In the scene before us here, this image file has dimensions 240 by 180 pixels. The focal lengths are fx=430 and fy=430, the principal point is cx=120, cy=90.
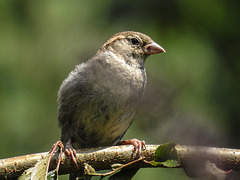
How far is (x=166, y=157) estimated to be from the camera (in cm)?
234

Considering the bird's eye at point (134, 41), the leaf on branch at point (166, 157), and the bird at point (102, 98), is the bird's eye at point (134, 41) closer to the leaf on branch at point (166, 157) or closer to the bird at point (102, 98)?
the bird at point (102, 98)

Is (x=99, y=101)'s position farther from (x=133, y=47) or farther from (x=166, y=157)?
(x=166, y=157)

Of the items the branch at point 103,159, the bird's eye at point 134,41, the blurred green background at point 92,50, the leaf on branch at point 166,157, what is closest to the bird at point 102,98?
the bird's eye at point 134,41

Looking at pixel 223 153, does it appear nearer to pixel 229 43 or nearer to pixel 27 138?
pixel 229 43

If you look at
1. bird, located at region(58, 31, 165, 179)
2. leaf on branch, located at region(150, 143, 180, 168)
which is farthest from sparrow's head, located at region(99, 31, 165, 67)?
leaf on branch, located at region(150, 143, 180, 168)

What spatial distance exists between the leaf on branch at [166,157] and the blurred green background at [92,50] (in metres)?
1.18

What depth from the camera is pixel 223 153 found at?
2574 mm

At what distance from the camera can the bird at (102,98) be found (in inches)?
136

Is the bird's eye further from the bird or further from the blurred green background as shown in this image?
the blurred green background

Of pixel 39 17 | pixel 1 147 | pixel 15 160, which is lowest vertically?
pixel 1 147

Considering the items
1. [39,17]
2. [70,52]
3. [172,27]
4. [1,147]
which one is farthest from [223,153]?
[39,17]

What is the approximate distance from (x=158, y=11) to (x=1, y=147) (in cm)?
243

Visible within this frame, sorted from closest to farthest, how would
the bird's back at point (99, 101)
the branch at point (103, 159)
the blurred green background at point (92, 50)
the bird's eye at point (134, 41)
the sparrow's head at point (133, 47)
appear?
the branch at point (103, 159), the bird's back at point (99, 101), the sparrow's head at point (133, 47), the bird's eye at point (134, 41), the blurred green background at point (92, 50)

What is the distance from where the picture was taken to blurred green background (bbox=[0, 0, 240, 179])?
441 centimetres
